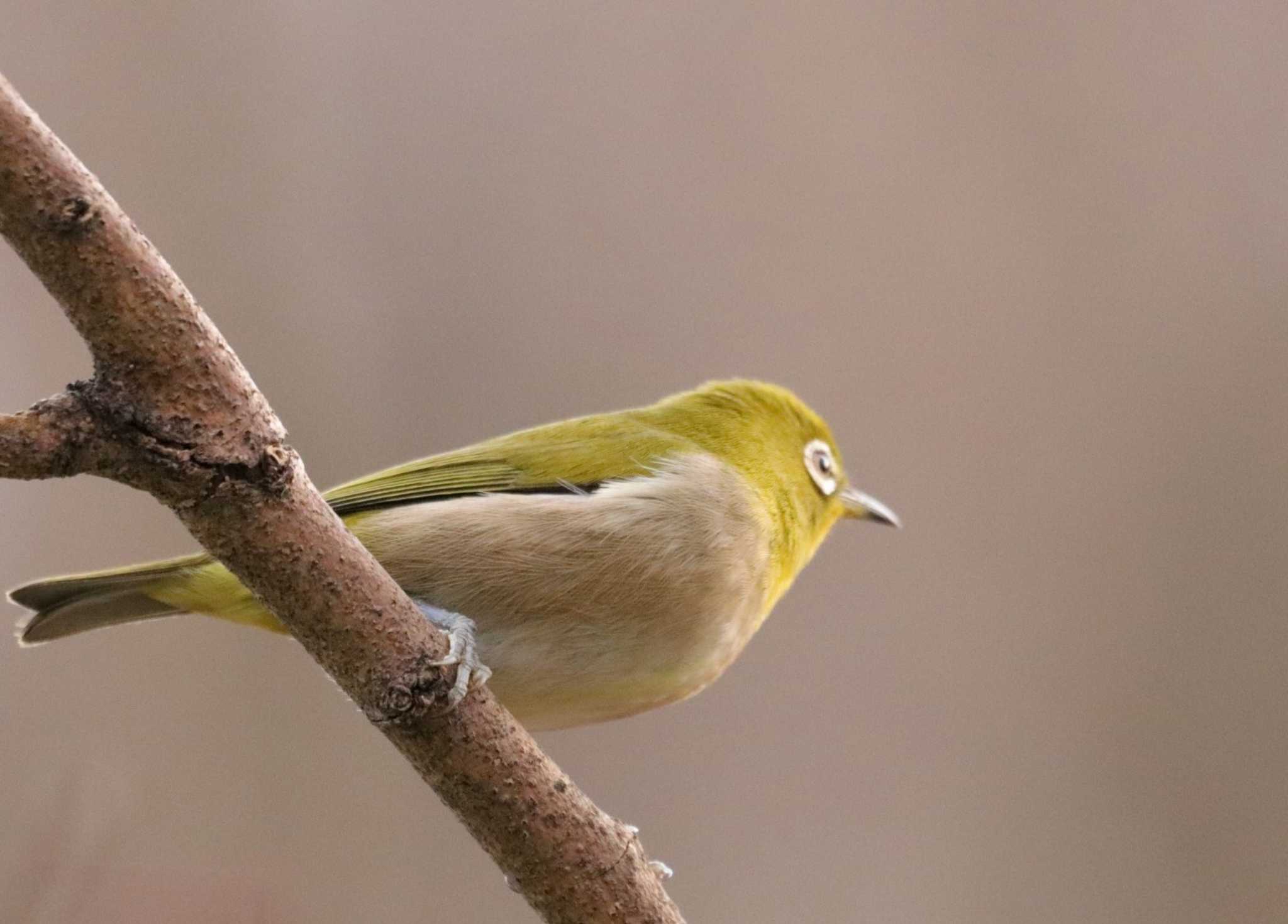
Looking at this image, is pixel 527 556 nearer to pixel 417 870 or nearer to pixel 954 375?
pixel 417 870

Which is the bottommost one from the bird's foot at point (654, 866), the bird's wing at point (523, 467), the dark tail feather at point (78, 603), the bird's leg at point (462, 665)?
the bird's foot at point (654, 866)

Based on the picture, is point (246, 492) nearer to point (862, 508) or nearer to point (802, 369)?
point (862, 508)

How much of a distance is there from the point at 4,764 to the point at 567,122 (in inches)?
164

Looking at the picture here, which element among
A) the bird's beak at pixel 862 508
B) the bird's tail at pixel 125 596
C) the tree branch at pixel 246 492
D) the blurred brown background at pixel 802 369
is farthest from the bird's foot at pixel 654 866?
the blurred brown background at pixel 802 369

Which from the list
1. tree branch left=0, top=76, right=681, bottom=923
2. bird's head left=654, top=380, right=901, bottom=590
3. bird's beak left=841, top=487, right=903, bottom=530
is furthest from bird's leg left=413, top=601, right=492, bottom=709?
bird's beak left=841, top=487, right=903, bottom=530

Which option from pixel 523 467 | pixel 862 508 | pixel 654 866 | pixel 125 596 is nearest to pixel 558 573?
pixel 523 467

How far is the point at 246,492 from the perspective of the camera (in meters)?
1.82

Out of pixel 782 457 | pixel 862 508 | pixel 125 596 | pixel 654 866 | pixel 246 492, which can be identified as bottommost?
pixel 654 866

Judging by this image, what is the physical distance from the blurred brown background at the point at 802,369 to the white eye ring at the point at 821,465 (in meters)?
2.19

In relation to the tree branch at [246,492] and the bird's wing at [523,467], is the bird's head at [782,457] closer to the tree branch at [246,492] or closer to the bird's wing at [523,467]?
the bird's wing at [523,467]

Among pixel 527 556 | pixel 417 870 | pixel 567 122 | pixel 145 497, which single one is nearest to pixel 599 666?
pixel 527 556

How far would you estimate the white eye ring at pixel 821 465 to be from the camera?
12.8ft

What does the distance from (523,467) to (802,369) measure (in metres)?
3.48

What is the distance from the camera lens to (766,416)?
12.8ft
